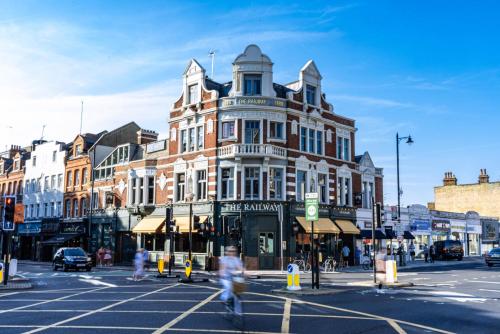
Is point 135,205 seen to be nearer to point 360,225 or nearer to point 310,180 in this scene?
point 310,180

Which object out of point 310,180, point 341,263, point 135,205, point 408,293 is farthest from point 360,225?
point 408,293

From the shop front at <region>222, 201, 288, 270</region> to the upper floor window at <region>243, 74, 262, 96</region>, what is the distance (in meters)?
8.52

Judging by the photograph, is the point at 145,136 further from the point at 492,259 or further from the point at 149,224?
the point at 492,259

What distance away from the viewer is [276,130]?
36.7 metres

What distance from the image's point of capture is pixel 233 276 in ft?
38.7

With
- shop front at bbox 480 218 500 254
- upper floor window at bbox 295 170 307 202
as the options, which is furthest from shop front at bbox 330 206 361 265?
shop front at bbox 480 218 500 254

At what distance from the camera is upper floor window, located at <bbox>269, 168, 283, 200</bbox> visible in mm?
35594

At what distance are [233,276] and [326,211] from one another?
90.6 feet

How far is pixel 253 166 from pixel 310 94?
28.8 ft

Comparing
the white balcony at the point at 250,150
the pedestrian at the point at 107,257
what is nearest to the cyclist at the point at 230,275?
the white balcony at the point at 250,150

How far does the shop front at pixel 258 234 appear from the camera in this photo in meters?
34.2

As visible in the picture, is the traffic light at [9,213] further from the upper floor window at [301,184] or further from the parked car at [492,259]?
the parked car at [492,259]

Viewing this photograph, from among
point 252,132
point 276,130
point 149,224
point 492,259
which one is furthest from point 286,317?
point 492,259

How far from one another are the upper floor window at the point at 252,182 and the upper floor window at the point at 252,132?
2.13 meters
